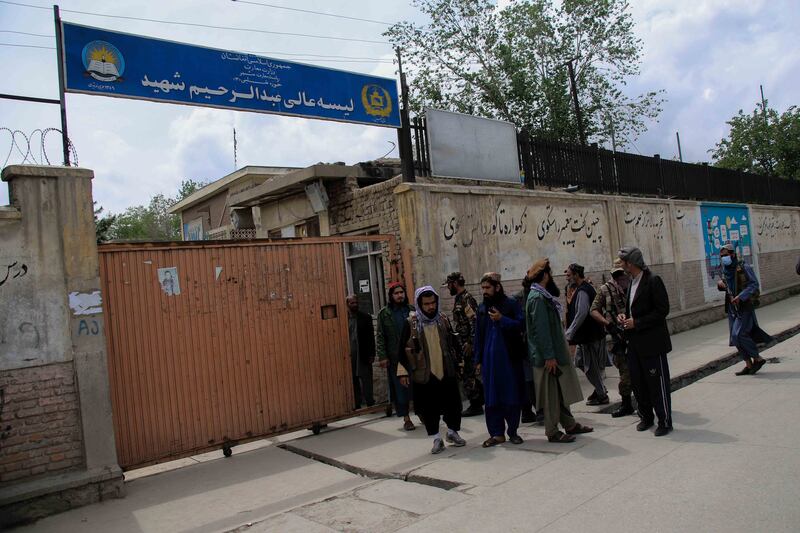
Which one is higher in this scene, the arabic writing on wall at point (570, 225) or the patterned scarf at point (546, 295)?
the arabic writing on wall at point (570, 225)

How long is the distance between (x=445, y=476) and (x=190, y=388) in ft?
9.11

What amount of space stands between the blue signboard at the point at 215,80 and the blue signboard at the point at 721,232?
10.7 m

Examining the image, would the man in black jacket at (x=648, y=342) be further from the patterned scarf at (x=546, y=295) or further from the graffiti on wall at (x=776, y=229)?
the graffiti on wall at (x=776, y=229)

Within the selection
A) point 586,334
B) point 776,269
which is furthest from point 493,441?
point 776,269

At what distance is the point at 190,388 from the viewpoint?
6098 mm

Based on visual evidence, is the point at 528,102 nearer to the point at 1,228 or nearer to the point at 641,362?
the point at 641,362

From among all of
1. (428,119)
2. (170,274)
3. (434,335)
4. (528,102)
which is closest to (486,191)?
(428,119)

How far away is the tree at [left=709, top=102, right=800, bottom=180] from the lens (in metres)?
28.9

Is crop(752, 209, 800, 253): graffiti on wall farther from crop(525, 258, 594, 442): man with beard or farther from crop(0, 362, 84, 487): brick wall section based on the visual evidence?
crop(0, 362, 84, 487): brick wall section

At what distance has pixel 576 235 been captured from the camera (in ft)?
37.3

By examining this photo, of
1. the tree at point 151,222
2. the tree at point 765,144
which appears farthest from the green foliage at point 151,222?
the tree at point 765,144

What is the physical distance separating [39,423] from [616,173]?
11.8m

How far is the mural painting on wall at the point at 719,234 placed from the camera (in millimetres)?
15623

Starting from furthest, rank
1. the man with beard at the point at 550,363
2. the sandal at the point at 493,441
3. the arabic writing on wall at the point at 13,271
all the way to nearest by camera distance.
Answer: the sandal at the point at 493,441 < the man with beard at the point at 550,363 < the arabic writing on wall at the point at 13,271
